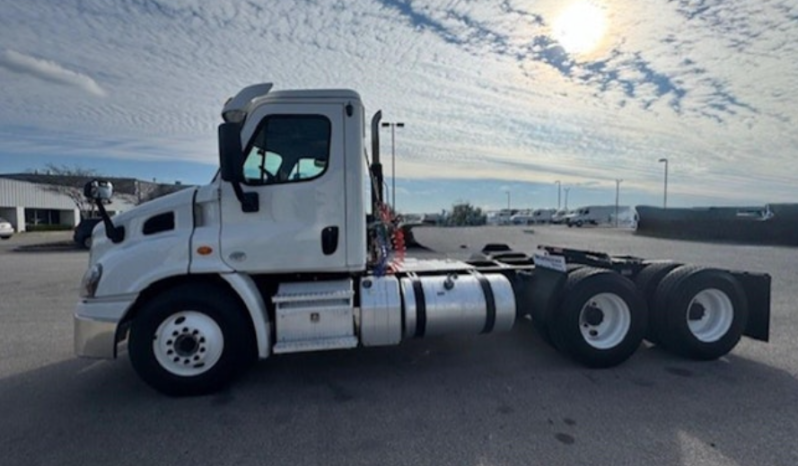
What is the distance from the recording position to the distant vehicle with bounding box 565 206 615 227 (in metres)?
56.3

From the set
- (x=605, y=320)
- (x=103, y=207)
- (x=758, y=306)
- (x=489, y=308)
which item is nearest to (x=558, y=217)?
(x=758, y=306)

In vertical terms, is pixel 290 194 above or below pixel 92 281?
above

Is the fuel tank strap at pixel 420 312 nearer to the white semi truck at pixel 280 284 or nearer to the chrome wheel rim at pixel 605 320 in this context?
the white semi truck at pixel 280 284

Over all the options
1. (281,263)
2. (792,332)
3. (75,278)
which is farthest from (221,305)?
(75,278)

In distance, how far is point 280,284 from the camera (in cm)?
443

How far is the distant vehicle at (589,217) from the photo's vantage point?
185 ft

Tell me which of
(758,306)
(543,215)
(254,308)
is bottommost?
(758,306)

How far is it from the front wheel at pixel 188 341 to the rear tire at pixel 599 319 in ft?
11.3

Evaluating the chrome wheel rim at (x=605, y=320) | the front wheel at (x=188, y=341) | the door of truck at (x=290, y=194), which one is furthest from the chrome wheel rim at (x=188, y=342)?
the chrome wheel rim at (x=605, y=320)

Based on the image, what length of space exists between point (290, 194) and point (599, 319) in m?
3.74

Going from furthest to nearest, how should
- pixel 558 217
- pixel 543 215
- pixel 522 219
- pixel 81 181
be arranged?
1. pixel 543 215
2. pixel 522 219
3. pixel 558 217
4. pixel 81 181

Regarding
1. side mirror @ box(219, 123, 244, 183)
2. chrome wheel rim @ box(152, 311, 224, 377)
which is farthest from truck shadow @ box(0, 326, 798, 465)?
side mirror @ box(219, 123, 244, 183)

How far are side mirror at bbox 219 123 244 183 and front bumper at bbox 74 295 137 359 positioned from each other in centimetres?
154

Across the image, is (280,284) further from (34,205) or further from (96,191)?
(34,205)
